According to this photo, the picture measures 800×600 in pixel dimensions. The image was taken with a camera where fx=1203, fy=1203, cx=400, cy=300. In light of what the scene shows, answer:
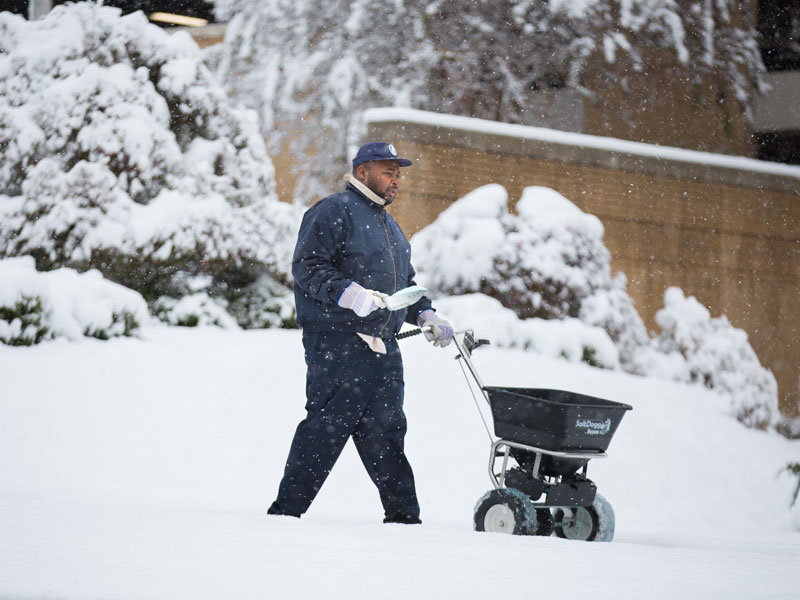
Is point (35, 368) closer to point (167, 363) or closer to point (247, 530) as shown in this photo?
point (167, 363)

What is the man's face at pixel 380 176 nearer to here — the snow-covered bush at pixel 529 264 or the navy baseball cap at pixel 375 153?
the navy baseball cap at pixel 375 153

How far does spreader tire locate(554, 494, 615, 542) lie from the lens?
565 cm

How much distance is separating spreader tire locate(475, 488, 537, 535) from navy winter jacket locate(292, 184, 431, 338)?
88cm

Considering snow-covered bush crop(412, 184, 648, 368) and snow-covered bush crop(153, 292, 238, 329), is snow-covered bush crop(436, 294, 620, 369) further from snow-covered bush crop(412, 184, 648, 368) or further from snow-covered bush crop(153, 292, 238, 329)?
snow-covered bush crop(153, 292, 238, 329)

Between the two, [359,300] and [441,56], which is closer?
[359,300]

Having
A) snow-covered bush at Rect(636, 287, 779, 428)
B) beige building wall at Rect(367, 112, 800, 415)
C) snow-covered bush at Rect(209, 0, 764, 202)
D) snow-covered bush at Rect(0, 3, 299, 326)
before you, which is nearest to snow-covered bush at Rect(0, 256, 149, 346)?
snow-covered bush at Rect(0, 3, 299, 326)

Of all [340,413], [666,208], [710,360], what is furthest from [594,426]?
[666,208]

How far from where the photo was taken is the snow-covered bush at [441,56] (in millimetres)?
15148

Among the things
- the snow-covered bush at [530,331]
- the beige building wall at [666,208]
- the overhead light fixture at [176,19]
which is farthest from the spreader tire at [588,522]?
the overhead light fixture at [176,19]

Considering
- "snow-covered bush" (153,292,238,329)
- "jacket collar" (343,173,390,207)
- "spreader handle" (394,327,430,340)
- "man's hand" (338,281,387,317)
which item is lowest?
"snow-covered bush" (153,292,238,329)

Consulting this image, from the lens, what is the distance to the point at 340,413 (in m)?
5.29

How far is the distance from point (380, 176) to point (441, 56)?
32.5 feet

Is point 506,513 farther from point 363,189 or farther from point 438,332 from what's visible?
point 363,189

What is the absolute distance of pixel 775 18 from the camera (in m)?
21.5
